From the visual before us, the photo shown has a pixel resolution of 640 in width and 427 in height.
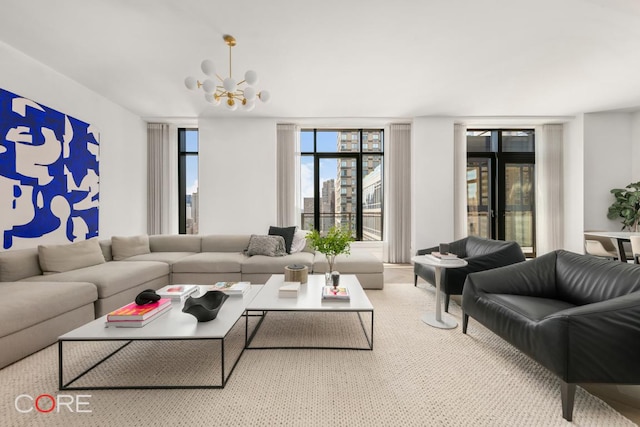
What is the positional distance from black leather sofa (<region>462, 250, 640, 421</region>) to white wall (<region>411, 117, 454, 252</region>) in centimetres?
286

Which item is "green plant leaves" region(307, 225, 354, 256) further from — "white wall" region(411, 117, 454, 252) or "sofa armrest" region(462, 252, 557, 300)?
"white wall" region(411, 117, 454, 252)

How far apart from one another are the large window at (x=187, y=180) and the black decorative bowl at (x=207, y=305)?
156 inches

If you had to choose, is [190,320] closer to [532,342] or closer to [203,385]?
[203,385]

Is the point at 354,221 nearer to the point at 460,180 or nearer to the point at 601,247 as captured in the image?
the point at 460,180

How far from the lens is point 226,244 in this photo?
430cm

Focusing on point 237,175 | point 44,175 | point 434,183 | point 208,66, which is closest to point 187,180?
point 237,175

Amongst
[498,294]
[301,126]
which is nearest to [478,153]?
[301,126]

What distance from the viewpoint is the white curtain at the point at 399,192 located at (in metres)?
5.45

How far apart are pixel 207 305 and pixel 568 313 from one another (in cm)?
223

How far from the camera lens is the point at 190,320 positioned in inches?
73.3

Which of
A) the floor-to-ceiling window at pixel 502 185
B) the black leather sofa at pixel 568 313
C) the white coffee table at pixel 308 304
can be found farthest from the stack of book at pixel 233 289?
the floor-to-ceiling window at pixel 502 185

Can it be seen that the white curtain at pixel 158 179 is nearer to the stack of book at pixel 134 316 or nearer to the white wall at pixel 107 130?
the white wall at pixel 107 130

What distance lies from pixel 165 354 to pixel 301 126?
15.0 feet

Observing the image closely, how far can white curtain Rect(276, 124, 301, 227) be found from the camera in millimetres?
5359
